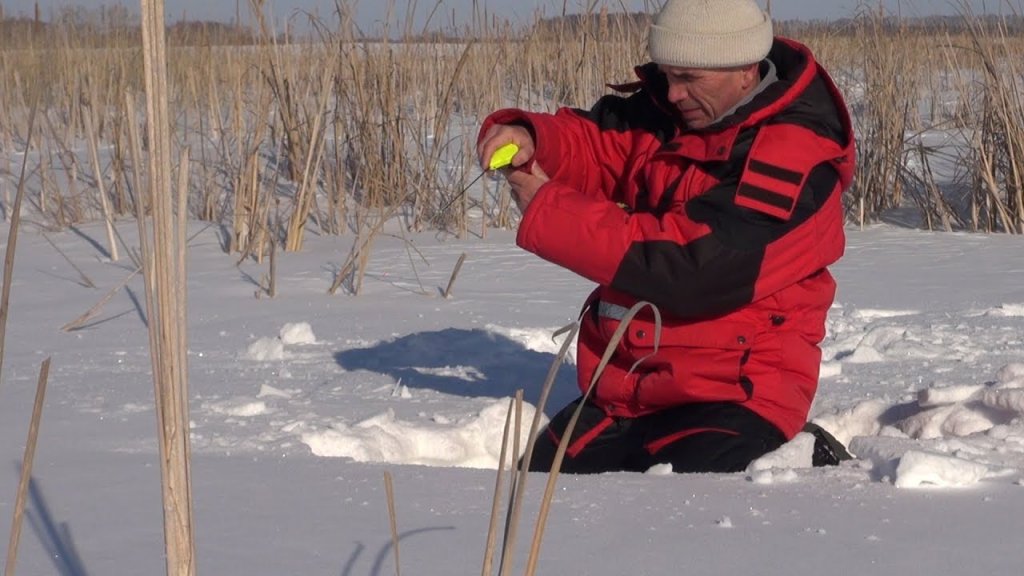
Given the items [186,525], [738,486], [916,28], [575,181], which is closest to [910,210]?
[916,28]

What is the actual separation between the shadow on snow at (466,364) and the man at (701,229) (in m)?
0.42

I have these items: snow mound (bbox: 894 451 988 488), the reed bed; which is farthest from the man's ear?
the reed bed

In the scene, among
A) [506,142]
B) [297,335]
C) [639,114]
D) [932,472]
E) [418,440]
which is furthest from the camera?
[297,335]

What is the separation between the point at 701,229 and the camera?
2.15 metres

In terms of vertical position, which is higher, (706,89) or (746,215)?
(706,89)

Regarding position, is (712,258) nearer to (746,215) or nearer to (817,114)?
(746,215)

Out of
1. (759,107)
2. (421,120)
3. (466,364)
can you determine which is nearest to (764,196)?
(759,107)

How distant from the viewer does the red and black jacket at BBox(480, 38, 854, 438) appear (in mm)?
2164

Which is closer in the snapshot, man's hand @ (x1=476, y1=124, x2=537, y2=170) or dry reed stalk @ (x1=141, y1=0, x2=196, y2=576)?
dry reed stalk @ (x1=141, y1=0, x2=196, y2=576)

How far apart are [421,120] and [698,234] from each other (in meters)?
3.49

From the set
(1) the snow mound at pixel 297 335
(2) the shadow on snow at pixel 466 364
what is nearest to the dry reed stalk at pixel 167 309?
(2) the shadow on snow at pixel 466 364

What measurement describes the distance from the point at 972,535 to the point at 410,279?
2933 mm

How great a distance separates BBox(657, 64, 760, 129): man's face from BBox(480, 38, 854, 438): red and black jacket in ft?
0.12

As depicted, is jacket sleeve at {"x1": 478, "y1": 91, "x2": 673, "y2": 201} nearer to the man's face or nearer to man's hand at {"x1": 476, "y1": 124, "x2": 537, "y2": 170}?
man's hand at {"x1": 476, "y1": 124, "x2": 537, "y2": 170}
